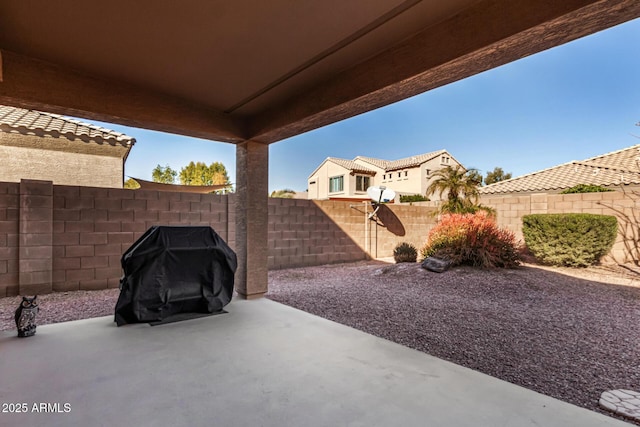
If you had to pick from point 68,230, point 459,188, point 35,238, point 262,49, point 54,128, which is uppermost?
point 54,128

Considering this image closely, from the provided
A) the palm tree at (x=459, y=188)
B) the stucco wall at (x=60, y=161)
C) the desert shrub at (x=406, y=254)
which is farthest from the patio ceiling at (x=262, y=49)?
the palm tree at (x=459, y=188)

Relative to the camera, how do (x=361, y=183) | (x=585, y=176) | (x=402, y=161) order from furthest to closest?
(x=402, y=161)
(x=361, y=183)
(x=585, y=176)

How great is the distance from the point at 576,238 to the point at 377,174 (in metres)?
16.0

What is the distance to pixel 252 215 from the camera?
15.1ft

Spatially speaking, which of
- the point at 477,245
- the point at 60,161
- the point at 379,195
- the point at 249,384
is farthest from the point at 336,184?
the point at 249,384

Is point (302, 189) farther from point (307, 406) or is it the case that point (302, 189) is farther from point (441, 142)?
point (307, 406)

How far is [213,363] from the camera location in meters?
2.45

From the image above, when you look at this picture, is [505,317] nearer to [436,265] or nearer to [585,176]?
[436,265]

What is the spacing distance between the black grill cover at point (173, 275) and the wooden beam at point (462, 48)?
205cm

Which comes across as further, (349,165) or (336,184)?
(336,184)

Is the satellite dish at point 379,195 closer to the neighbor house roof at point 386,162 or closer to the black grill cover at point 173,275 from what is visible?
the black grill cover at point 173,275

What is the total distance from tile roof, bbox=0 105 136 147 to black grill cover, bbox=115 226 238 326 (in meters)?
4.99

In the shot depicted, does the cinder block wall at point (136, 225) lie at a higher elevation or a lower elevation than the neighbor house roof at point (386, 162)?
lower

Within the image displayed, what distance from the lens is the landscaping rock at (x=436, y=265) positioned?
6172mm
